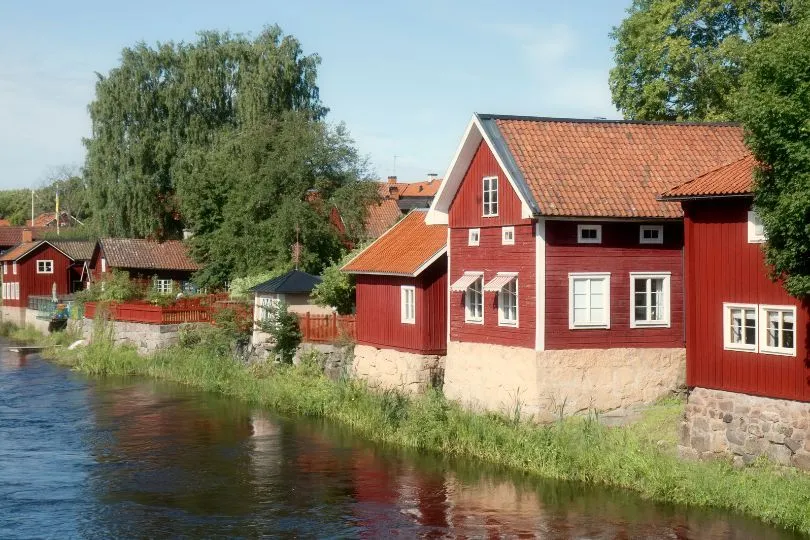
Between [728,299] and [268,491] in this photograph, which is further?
[268,491]

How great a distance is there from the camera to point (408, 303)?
1298 inches

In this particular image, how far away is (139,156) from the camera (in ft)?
208

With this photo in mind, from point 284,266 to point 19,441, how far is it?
20.0m

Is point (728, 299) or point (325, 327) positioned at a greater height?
point (728, 299)

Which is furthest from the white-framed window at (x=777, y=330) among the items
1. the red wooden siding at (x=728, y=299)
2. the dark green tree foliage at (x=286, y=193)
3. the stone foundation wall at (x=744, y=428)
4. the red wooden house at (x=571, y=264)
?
the dark green tree foliage at (x=286, y=193)

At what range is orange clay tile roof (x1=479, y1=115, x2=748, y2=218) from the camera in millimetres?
27109

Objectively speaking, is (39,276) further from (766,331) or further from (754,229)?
(766,331)

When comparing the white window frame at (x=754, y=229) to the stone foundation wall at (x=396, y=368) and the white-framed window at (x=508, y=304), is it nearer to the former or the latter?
the white-framed window at (x=508, y=304)

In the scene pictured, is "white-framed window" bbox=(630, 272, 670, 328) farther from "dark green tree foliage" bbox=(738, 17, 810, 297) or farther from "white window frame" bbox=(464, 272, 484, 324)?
"dark green tree foliage" bbox=(738, 17, 810, 297)

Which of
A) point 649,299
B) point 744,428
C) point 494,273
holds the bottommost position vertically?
point 744,428

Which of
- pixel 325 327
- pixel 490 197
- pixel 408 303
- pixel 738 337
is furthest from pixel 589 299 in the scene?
pixel 325 327

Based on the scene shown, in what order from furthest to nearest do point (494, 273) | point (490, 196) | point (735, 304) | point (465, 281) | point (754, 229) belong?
point (465, 281) < point (490, 196) < point (494, 273) < point (735, 304) < point (754, 229)

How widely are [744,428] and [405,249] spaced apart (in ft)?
47.2

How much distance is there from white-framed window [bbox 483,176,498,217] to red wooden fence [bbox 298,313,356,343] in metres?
9.00
